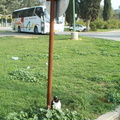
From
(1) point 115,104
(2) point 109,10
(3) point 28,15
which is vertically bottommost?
(1) point 115,104

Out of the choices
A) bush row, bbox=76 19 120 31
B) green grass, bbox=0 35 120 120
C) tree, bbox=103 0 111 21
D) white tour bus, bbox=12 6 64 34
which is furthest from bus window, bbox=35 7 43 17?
tree, bbox=103 0 111 21

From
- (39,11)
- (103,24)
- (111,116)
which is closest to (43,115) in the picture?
(111,116)

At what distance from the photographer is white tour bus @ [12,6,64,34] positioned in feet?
78.6

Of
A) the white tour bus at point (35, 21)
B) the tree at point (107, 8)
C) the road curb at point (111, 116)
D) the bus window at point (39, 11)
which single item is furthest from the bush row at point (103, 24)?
the road curb at point (111, 116)

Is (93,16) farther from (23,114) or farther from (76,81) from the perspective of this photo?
(23,114)

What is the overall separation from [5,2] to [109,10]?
96.1 feet

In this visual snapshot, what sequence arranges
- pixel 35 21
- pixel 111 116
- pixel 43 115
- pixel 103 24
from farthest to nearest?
pixel 103 24 < pixel 35 21 < pixel 111 116 < pixel 43 115

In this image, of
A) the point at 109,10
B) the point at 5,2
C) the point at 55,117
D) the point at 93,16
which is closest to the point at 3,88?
the point at 55,117

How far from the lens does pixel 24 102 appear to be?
382 centimetres

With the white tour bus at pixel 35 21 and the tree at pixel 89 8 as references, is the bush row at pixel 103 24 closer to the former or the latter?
the tree at pixel 89 8

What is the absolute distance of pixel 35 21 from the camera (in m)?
25.8

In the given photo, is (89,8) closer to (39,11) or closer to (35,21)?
(35,21)

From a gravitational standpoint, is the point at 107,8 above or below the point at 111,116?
above

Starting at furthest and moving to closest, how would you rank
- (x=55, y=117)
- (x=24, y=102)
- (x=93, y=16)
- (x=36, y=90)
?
(x=93, y=16), (x=36, y=90), (x=24, y=102), (x=55, y=117)
